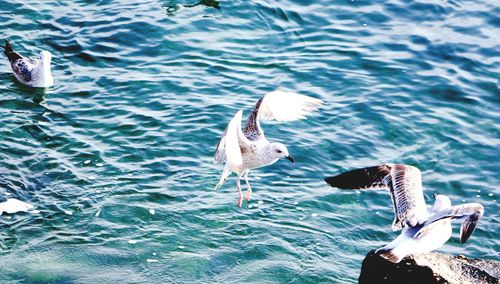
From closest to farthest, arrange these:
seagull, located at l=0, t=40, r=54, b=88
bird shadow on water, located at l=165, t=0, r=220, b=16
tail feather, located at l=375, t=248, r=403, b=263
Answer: tail feather, located at l=375, t=248, r=403, b=263 < seagull, located at l=0, t=40, r=54, b=88 < bird shadow on water, located at l=165, t=0, r=220, b=16

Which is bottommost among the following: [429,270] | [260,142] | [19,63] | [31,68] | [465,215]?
[19,63]

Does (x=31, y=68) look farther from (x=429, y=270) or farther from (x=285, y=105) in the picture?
(x=429, y=270)

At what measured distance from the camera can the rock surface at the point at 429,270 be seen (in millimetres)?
9008

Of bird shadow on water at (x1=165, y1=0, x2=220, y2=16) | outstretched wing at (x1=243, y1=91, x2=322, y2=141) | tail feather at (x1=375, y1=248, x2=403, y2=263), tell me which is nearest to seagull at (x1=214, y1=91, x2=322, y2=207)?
outstretched wing at (x1=243, y1=91, x2=322, y2=141)

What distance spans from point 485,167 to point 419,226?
4538mm

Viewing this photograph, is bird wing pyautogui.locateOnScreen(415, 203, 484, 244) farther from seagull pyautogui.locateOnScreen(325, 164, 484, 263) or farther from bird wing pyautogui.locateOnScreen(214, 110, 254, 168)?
bird wing pyautogui.locateOnScreen(214, 110, 254, 168)

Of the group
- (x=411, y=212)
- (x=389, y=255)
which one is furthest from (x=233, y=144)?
(x=389, y=255)

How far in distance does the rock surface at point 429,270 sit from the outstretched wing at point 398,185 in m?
0.75

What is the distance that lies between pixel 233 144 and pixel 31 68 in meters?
6.28

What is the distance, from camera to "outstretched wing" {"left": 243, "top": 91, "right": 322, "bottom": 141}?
12211 mm

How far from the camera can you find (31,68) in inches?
621

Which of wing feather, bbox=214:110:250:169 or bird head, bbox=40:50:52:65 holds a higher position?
wing feather, bbox=214:110:250:169

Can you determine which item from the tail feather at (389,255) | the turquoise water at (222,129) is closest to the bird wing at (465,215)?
A: the tail feather at (389,255)

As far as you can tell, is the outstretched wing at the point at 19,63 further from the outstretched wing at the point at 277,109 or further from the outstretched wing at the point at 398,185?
the outstretched wing at the point at 398,185
